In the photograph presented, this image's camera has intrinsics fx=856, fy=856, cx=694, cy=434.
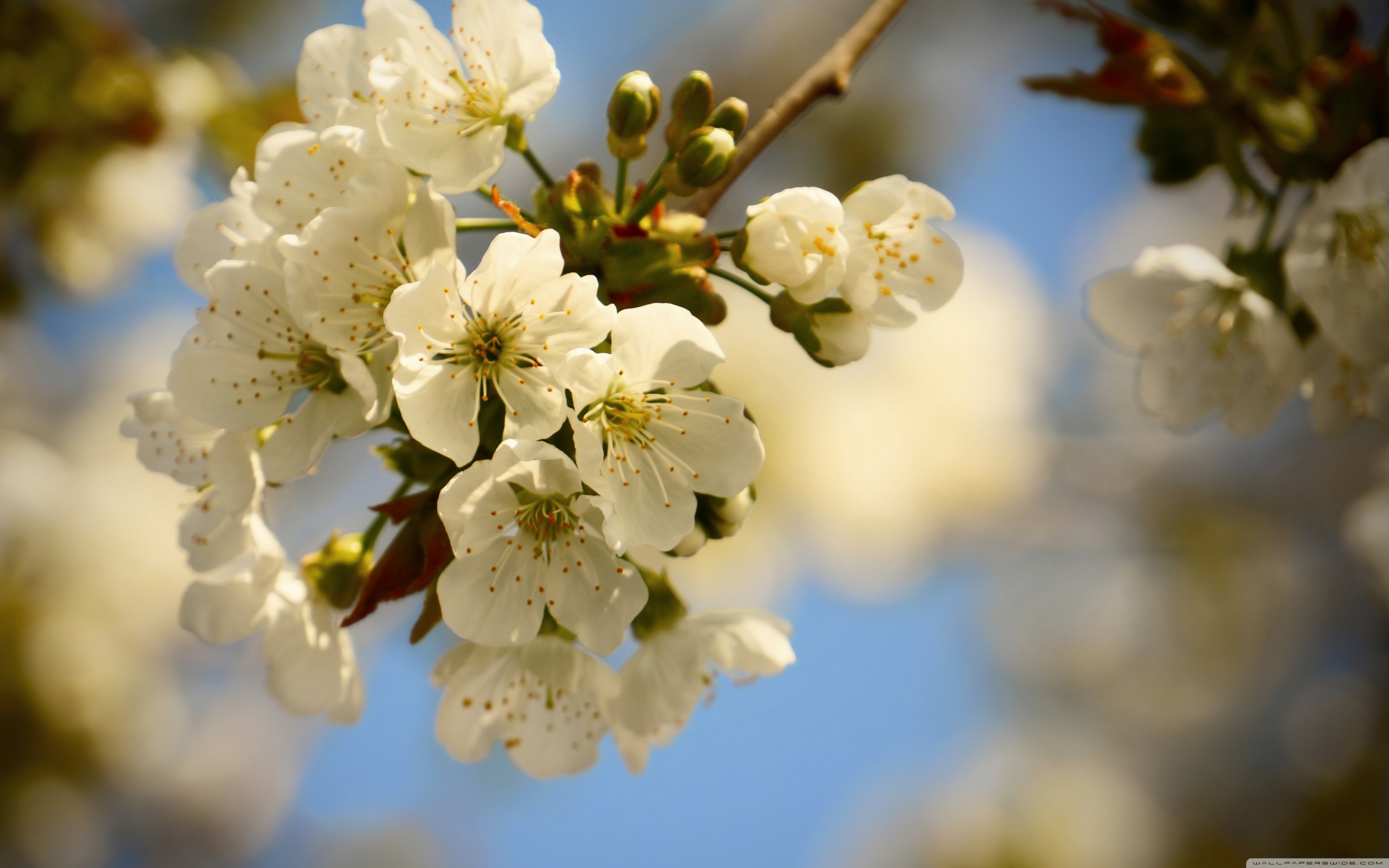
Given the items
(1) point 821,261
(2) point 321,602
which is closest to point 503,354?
(1) point 821,261

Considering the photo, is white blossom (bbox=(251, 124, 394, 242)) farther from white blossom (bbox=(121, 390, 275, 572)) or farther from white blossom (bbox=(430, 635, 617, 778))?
white blossom (bbox=(430, 635, 617, 778))

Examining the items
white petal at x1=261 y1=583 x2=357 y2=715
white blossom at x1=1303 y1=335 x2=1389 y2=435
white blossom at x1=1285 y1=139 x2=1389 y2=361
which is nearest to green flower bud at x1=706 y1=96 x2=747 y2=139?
white petal at x1=261 y1=583 x2=357 y2=715

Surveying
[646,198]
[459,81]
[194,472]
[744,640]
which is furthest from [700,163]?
[194,472]

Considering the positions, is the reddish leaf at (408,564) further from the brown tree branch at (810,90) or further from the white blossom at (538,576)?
the brown tree branch at (810,90)

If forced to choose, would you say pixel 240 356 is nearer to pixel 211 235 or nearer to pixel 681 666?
pixel 211 235

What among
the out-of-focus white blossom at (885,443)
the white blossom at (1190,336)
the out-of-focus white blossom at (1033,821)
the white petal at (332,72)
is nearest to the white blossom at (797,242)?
the white petal at (332,72)

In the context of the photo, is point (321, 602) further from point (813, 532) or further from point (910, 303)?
point (813, 532)
